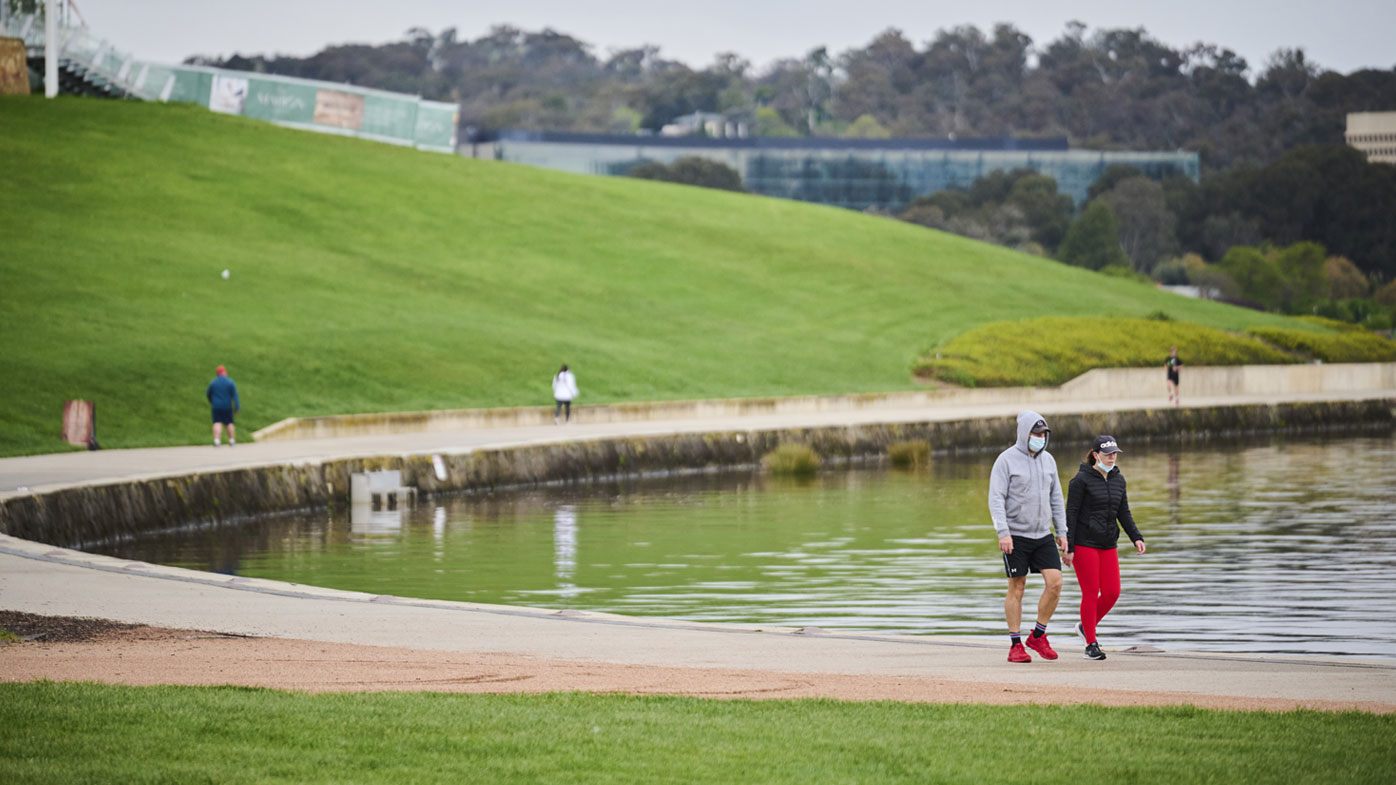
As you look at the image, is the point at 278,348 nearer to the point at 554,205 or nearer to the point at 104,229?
the point at 104,229

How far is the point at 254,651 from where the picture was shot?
43.6 feet

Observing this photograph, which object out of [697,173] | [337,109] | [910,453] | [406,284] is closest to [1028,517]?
[910,453]

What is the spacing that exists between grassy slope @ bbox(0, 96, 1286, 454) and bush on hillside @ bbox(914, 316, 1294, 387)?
1.85 m

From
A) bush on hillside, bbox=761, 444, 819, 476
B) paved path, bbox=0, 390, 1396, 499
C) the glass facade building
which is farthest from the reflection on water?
the glass facade building

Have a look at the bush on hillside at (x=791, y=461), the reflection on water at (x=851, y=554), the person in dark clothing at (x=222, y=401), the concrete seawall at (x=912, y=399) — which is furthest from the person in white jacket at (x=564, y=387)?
the person in dark clothing at (x=222, y=401)

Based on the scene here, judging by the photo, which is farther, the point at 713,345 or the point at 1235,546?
the point at 713,345

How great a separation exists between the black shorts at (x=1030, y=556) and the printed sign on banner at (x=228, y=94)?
256ft

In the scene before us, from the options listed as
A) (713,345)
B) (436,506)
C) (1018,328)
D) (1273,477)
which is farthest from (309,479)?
(1018,328)

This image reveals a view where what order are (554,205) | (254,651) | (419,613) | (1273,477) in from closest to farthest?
(254,651) < (419,613) < (1273,477) < (554,205)

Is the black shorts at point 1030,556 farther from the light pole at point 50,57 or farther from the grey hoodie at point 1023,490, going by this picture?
the light pole at point 50,57

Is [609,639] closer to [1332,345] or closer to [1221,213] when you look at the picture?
[1332,345]

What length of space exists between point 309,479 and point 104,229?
30580 millimetres

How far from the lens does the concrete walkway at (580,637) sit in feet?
41.1

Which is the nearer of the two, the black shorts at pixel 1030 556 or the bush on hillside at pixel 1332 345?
the black shorts at pixel 1030 556
